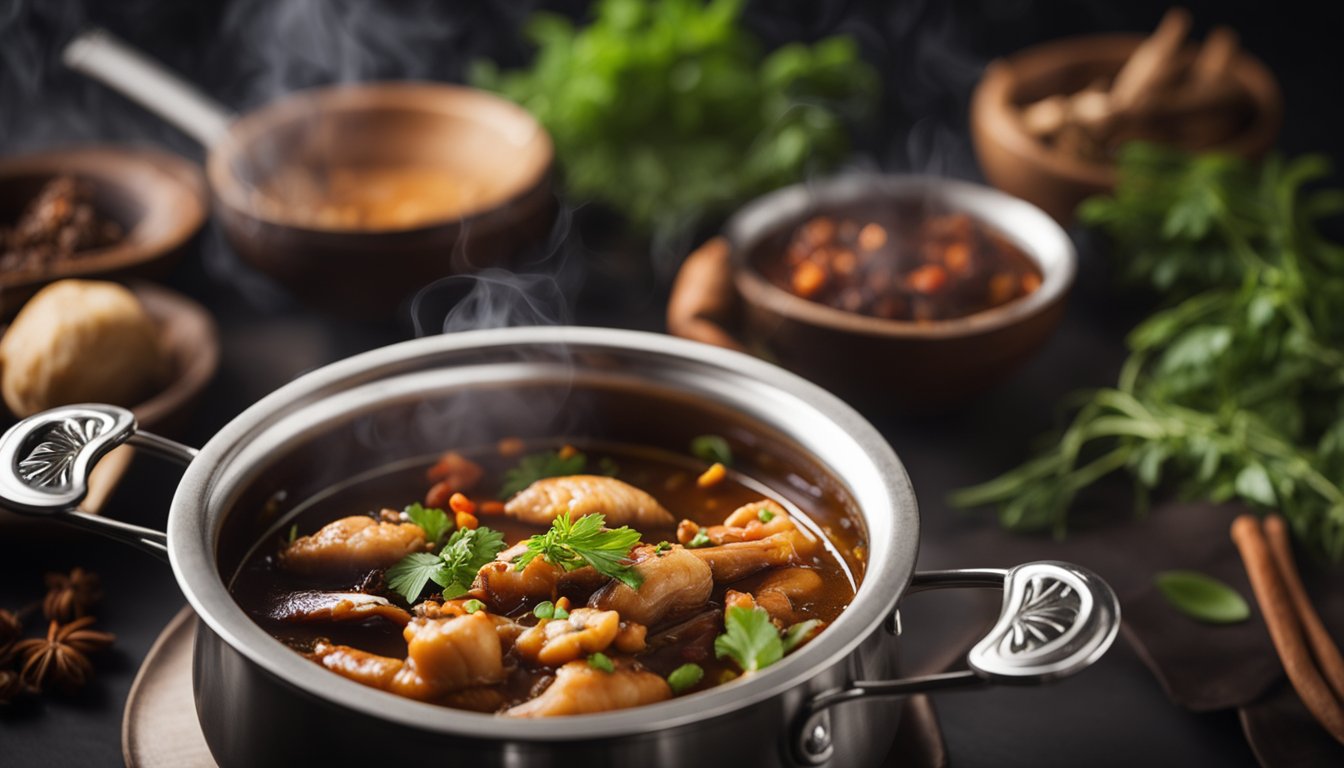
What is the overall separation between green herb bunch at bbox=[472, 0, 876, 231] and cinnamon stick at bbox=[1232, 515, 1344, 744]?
227 cm

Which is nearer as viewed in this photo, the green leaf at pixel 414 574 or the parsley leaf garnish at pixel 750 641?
the parsley leaf garnish at pixel 750 641

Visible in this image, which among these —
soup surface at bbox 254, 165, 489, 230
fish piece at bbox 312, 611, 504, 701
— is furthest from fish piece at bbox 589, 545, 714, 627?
soup surface at bbox 254, 165, 489, 230

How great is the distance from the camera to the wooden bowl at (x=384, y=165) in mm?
4152

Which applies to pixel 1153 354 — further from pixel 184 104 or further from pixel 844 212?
pixel 184 104

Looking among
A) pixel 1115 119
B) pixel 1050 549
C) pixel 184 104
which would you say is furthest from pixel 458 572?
pixel 1115 119

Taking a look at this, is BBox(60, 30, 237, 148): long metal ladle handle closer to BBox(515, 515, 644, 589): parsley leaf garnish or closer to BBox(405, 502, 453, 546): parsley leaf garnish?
BBox(405, 502, 453, 546): parsley leaf garnish

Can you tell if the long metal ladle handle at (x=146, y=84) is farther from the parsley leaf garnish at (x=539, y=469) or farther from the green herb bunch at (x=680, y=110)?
the parsley leaf garnish at (x=539, y=469)

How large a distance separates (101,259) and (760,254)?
2.18 metres

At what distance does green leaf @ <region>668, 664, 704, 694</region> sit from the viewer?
2383mm

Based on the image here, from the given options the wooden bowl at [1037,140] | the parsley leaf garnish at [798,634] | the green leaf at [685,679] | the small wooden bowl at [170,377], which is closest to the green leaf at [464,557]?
the green leaf at [685,679]

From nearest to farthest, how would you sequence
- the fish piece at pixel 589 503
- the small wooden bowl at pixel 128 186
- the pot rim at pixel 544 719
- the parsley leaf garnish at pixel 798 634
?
the pot rim at pixel 544 719
the parsley leaf garnish at pixel 798 634
the fish piece at pixel 589 503
the small wooden bowl at pixel 128 186

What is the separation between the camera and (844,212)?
14.8ft

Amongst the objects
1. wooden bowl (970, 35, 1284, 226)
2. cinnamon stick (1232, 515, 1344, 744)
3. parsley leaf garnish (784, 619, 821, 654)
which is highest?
parsley leaf garnish (784, 619, 821, 654)

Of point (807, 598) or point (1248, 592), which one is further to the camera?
point (1248, 592)
